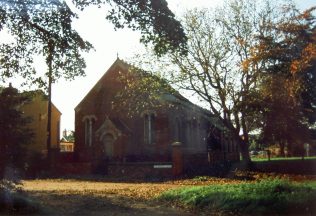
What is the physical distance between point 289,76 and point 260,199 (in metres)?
10.3

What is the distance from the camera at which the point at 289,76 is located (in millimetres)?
21688

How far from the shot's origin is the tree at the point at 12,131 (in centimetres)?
1370

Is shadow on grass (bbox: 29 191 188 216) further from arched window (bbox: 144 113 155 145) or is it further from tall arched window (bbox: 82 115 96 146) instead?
tall arched window (bbox: 82 115 96 146)

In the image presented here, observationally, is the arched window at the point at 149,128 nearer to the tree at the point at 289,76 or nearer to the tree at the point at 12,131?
the tree at the point at 289,76

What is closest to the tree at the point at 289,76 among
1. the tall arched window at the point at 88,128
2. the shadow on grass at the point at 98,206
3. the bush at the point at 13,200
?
the shadow on grass at the point at 98,206

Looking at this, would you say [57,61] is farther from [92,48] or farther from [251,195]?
[251,195]

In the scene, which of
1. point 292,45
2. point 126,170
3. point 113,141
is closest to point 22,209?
point 292,45

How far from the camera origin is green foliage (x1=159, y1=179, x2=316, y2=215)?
1230 cm

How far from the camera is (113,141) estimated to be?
38.1 m

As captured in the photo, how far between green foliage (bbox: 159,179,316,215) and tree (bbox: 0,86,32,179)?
17.1ft

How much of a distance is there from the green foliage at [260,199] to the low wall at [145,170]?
13816 mm

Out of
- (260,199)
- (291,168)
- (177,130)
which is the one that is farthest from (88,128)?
(260,199)

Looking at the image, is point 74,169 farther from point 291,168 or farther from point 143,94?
point 291,168

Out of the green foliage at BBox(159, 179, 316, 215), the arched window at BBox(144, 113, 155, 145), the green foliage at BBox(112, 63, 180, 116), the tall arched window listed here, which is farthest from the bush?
the tall arched window
